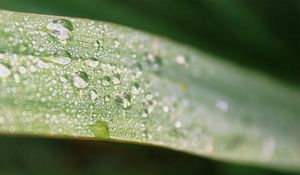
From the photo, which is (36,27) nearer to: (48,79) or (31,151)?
(48,79)

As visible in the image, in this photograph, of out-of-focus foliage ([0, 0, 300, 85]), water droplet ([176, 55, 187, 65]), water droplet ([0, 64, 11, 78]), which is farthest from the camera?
out-of-focus foliage ([0, 0, 300, 85])

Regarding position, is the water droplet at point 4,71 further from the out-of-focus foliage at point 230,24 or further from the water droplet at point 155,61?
the out-of-focus foliage at point 230,24

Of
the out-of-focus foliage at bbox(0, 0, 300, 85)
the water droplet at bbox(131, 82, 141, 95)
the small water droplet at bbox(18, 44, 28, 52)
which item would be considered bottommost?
the water droplet at bbox(131, 82, 141, 95)

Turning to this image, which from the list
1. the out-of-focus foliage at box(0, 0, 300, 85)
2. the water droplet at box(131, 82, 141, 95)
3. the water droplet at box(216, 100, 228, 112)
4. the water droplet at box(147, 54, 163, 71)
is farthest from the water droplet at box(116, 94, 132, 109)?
the out-of-focus foliage at box(0, 0, 300, 85)

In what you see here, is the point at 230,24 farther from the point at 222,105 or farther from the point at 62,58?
the point at 62,58

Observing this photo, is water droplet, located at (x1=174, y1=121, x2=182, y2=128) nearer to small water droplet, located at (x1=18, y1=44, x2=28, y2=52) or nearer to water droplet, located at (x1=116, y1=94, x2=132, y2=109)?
water droplet, located at (x1=116, y1=94, x2=132, y2=109)

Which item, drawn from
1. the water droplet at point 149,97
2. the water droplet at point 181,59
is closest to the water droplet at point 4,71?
the water droplet at point 149,97

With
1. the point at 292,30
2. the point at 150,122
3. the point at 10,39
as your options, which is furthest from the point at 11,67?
the point at 292,30

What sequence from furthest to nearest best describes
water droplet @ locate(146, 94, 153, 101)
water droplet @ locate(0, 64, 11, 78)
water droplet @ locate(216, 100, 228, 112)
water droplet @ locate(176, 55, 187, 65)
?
water droplet @ locate(216, 100, 228, 112) < water droplet @ locate(176, 55, 187, 65) < water droplet @ locate(146, 94, 153, 101) < water droplet @ locate(0, 64, 11, 78)
